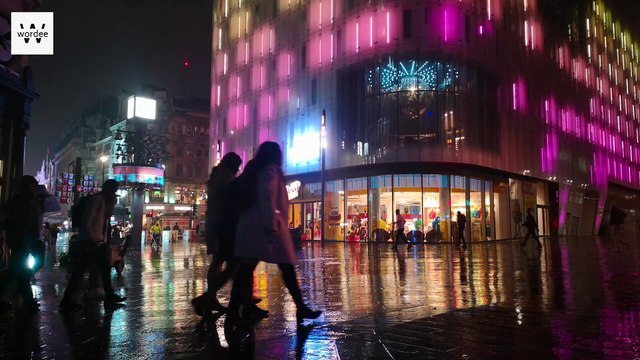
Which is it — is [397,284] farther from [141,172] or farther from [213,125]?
[213,125]

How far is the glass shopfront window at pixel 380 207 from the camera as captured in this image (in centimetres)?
3164

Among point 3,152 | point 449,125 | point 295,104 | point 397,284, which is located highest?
point 295,104

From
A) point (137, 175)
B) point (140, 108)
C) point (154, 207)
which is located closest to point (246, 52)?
point (140, 108)

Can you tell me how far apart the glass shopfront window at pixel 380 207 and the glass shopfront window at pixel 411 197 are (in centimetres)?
59

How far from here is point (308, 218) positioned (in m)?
37.8

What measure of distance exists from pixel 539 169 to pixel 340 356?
3842 cm

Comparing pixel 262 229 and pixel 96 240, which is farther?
pixel 96 240

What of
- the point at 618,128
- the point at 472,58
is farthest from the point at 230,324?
the point at 618,128

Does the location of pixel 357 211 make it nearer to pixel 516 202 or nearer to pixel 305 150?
pixel 305 150

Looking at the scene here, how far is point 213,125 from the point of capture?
4847 centimetres

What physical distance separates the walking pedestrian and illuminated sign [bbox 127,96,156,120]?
27.4m

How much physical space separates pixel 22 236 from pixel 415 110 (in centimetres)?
2633

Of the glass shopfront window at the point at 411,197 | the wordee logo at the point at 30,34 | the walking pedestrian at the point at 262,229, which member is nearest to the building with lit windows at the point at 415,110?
the glass shopfront window at the point at 411,197

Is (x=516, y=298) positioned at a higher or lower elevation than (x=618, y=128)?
lower
